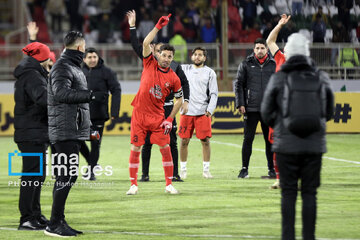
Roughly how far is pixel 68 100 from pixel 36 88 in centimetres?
61

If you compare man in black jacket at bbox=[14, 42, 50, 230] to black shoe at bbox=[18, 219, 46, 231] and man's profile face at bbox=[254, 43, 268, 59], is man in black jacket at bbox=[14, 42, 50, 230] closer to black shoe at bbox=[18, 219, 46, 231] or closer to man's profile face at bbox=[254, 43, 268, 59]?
black shoe at bbox=[18, 219, 46, 231]

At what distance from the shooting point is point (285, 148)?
6.66m

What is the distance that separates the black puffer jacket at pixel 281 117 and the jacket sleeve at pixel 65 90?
1960 millimetres

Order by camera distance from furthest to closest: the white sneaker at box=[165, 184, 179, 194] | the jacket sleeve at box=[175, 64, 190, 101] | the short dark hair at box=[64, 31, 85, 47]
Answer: the jacket sleeve at box=[175, 64, 190, 101], the white sneaker at box=[165, 184, 179, 194], the short dark hair at box=[64, 31, 85, 47]

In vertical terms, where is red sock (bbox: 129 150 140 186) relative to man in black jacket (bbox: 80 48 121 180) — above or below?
below

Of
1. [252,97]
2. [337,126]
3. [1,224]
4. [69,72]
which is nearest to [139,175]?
[252,97]

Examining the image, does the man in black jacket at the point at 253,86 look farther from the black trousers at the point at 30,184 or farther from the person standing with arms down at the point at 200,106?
the black trousers at the point at 30,184

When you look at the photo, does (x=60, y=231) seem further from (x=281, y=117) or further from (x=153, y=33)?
(x=153, y=33)

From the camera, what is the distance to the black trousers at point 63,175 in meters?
7.93

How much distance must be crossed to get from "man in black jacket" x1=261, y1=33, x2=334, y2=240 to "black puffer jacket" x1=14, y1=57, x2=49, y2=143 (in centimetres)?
275

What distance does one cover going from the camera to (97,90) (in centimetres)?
1294

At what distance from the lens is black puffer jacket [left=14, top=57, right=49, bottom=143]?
8.29 metres

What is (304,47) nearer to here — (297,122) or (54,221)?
(297,122)

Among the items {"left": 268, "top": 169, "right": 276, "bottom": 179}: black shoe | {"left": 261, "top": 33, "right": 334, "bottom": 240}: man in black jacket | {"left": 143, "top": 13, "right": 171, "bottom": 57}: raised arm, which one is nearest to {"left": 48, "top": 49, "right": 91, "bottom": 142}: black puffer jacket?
{"left": 143, "top": 13, "right": 171, "bottom": 57}: raised arm
